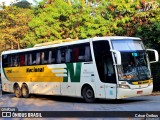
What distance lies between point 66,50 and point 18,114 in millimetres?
15329

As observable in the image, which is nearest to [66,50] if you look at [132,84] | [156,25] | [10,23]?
[132,84]

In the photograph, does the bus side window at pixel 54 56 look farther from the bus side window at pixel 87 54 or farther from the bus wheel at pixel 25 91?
the bus wheel at pixel 25 91

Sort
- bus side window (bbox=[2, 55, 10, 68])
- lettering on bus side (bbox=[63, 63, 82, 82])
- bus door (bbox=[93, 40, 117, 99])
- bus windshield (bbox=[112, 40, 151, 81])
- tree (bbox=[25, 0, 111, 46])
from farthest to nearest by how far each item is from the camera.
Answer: tree (bbox=[25, 0, 111, 46]) < bus side window (bbox=[2, 55, 10, 68]) < lettering on bus side (bbox=[63, 63, 82, 82]) < bus door (bbox=[93, 40, 117, 99]) < bus windshield (bbox=[112, 40, 151, 81])

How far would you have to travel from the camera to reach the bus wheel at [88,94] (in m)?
18.9

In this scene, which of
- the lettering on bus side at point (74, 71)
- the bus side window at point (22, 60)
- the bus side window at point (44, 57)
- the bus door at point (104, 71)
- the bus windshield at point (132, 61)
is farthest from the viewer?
the bus side window at point (22, 60)

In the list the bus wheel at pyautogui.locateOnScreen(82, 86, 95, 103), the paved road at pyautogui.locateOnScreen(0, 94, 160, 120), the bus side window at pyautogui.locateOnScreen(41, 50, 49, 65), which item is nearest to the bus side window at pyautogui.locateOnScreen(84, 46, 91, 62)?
the bus wheel at pyautogui.locateOnScreen(82, 86, 95, 103)

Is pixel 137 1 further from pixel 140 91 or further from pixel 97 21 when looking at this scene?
pixel 140 91

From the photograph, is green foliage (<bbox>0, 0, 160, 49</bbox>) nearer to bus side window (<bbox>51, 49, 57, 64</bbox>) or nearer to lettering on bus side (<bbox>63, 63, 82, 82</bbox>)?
bus side window (<bbox>51, 49, 57, 64</bbox>)

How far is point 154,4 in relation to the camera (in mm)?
28984

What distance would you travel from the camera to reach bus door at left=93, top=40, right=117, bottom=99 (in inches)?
695

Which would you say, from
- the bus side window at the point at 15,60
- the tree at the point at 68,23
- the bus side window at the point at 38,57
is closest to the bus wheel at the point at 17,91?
the bus side window at the point at 15,60

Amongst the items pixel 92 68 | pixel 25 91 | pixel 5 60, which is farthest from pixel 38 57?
pixel 92 68

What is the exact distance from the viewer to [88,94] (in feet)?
63.3

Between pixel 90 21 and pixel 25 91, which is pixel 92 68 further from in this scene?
pixel 90 21
